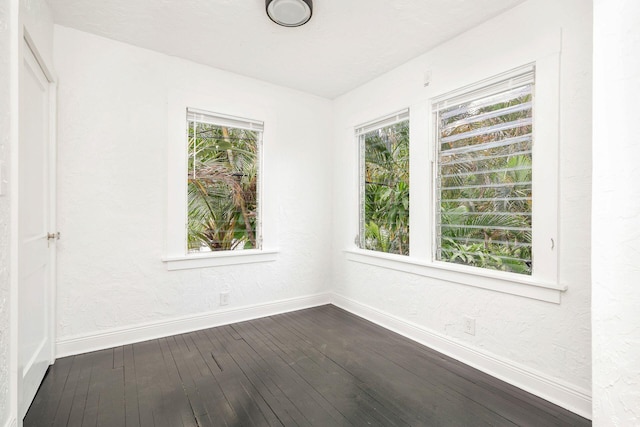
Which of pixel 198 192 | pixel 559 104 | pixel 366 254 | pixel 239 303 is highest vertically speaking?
pixel 559 104

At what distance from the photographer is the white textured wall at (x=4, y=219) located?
4.34ft

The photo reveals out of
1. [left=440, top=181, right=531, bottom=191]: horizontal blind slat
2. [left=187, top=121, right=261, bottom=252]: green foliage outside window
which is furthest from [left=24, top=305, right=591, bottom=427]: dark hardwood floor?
[left=440, top=181, right=531, bottom=191]: horizontal blind slat

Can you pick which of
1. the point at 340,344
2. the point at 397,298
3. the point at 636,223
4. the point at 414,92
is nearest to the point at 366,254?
the point at 397,298

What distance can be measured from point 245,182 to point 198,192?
514 mm

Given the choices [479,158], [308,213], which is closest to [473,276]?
[479,158]

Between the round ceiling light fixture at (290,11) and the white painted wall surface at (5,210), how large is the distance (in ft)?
4.61

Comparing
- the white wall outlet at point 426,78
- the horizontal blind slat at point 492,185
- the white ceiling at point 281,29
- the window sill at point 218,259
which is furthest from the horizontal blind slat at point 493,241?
the window sill at point 218,259

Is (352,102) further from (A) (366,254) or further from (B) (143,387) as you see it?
(B) (143,387)

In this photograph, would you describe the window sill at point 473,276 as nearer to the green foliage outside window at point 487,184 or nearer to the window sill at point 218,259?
the green foliage outside window at point 487,184

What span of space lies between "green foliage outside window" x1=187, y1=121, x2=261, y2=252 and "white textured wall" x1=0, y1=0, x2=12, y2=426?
1689 mm

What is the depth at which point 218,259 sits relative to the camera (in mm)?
3201

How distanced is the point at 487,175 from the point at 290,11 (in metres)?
1.88

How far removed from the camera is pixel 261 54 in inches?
114

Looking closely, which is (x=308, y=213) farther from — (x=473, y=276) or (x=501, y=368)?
(x=501, y=368)
